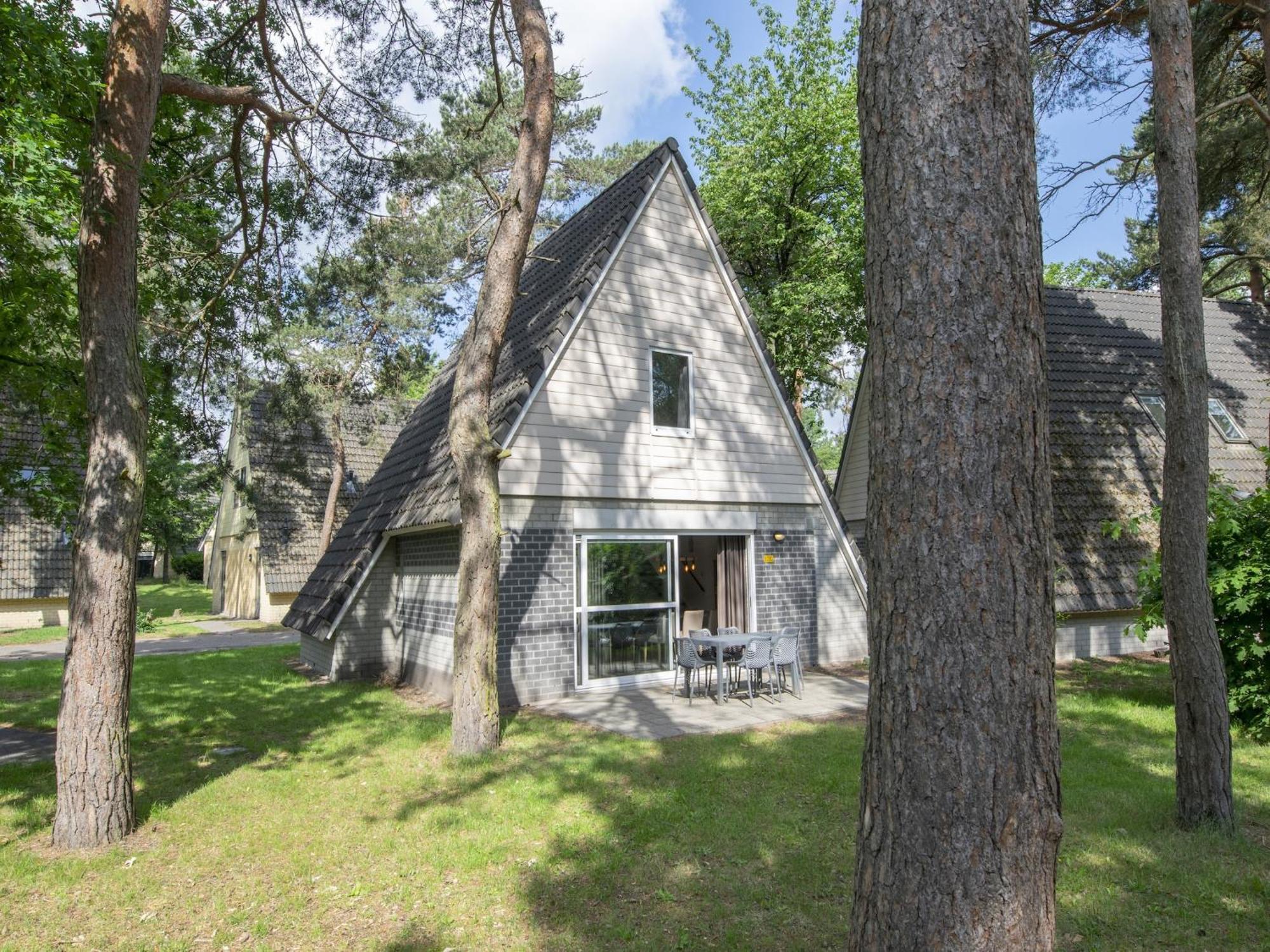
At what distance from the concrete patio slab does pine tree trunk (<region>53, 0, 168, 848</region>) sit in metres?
4.83

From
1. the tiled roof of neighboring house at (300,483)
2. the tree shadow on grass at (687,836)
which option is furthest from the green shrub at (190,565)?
the tree shadow on grass at (687,836)

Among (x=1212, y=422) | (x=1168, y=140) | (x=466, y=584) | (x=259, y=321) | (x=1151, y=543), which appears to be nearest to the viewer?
(x=1168, y=140)

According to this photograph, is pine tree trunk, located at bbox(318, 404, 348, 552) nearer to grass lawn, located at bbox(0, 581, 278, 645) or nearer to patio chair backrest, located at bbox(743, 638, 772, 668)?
grass lawn, located at bbox(0, 581, 278, 645)

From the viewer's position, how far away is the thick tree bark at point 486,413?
8.02 metres

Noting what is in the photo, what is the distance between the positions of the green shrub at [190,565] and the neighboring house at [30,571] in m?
26.7

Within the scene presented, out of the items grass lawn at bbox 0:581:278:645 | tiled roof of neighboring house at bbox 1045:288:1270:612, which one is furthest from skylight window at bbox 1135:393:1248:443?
grass lawn at bbox 0:581:278:645

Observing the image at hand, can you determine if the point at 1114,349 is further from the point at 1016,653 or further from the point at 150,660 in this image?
the point at 150,660

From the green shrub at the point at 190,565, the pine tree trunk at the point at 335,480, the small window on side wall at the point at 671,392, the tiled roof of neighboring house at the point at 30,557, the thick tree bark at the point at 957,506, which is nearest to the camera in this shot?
the thick tree bark at the point at 957,506

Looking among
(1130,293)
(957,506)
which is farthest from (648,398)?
(1130,293)

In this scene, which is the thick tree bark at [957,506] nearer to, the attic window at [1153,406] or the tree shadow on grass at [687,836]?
the tree shadow on grass at [687,836]

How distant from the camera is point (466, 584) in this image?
8.17m

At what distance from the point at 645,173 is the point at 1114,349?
36.4 ft

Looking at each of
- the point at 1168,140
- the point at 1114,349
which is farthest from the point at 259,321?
the point at 1114,349

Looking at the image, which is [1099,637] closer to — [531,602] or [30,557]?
[531,602]
